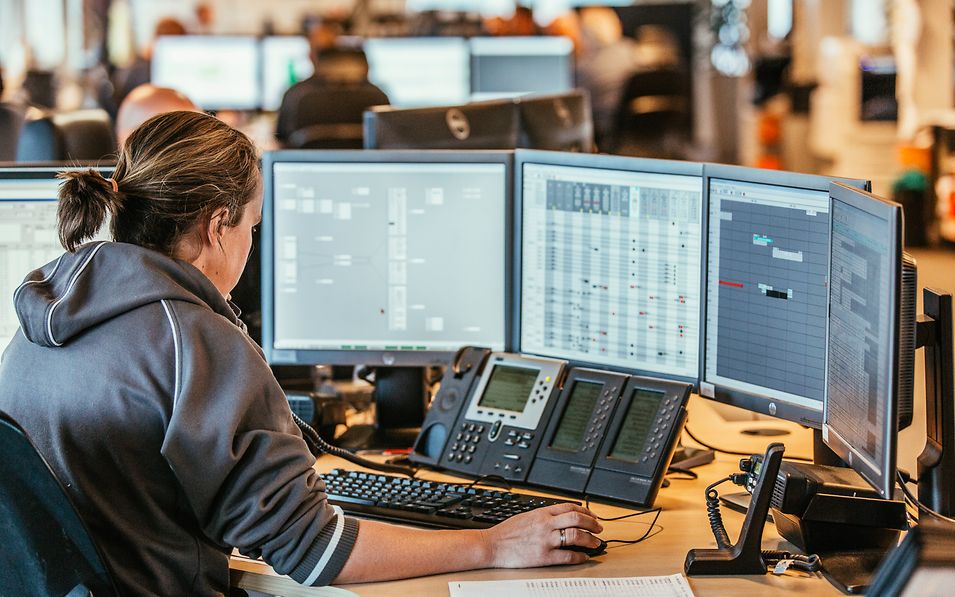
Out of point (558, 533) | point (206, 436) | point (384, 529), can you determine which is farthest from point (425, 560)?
point (206, 436)

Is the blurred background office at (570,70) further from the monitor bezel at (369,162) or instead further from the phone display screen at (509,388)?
the phone display screen at (509,388)

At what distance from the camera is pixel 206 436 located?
4.95ft

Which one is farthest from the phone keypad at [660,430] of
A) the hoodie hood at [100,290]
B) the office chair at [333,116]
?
the office chair at [333,116]

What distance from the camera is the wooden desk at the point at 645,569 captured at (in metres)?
1.62

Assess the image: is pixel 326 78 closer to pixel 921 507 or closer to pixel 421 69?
pixel 421 69

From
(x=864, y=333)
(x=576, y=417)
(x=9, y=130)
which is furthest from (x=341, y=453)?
(x=9, y=130)

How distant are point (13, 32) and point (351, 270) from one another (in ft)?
32.8

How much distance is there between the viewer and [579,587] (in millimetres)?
1608

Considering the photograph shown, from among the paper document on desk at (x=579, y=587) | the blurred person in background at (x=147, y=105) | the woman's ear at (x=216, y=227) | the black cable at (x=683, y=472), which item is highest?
the blurred person in background at (x=147, y=105)

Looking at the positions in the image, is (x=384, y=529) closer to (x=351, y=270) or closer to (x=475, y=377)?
(x=475, y=377)

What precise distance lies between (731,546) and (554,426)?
17.8 inches

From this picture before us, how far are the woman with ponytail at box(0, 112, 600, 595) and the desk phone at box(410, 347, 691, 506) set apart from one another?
0.32 metres

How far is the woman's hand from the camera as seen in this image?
1.68 m

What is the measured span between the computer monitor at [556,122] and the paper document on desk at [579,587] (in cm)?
149
